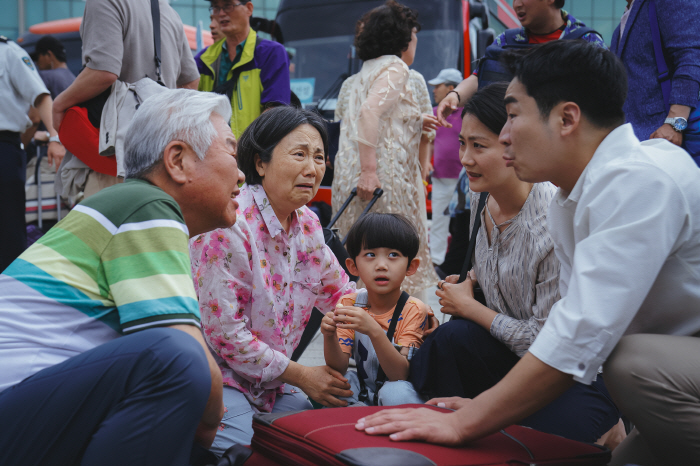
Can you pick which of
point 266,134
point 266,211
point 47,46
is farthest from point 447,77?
point 266,211

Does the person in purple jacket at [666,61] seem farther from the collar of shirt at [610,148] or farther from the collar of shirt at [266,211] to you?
the collar of shirt at [266,211]

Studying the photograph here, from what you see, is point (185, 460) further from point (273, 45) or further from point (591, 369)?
point (273, 45)

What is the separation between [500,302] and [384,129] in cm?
185

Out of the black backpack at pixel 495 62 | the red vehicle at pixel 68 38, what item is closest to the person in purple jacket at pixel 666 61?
the black backpack at pixel 495 62

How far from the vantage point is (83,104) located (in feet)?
10.3

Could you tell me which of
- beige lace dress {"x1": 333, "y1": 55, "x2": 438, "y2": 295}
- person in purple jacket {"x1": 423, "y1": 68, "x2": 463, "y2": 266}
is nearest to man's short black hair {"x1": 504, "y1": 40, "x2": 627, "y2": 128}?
beige lace dress {"x1": 333, "y1": 55, "x2": 438, "y2": 295}

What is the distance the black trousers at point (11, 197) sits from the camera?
3.87 meters

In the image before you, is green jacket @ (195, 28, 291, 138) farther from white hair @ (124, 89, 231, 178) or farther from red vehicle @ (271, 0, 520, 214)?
red vehicle @ (271, 0, 520, 214)

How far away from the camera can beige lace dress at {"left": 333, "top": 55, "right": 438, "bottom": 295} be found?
3783mm

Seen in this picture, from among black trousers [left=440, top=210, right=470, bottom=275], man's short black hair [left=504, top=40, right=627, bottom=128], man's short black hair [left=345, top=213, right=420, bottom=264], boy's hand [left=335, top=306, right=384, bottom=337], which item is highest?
man's short black hair [left=504, top=40, right=627, bottom=128]

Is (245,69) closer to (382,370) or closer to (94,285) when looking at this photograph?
(382,370)

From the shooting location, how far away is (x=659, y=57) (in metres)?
2.97

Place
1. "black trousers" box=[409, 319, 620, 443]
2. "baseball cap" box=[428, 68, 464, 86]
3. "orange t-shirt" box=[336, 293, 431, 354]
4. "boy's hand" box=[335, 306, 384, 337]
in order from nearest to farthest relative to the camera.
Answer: "black trousers" box=[409, 319, 620, 443], "boy's hand" box=[335, 306, 384, 337], "orange t-shirt" box=[336, 293, 431, 354], "baseball cap" box=[428, 68, 464, 86]

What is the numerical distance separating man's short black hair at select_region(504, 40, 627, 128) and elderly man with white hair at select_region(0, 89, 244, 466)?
3.28 ft
